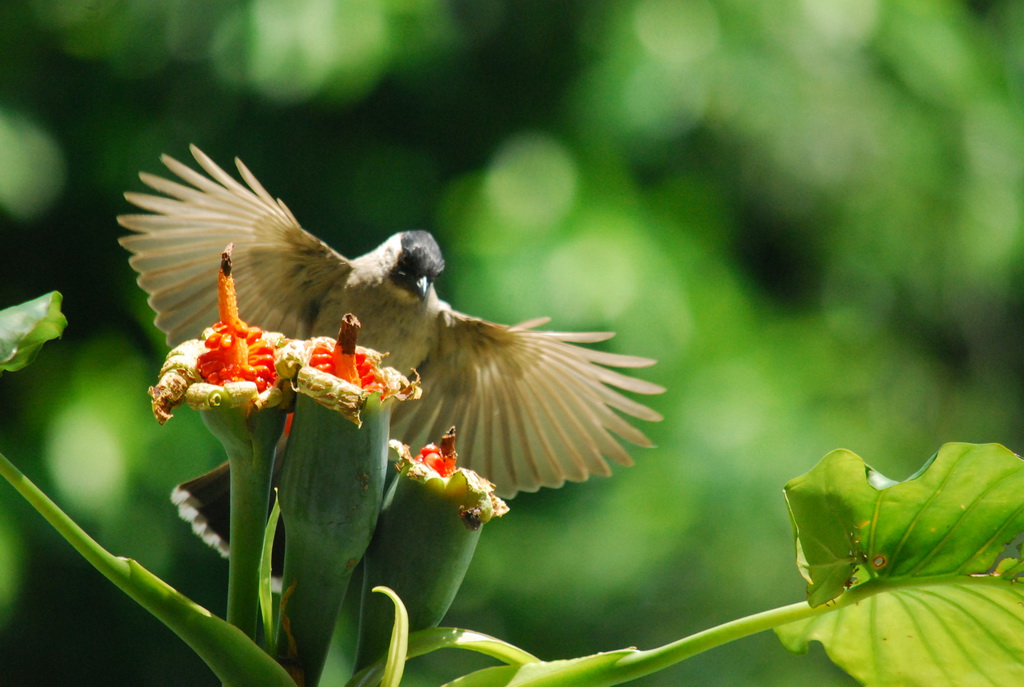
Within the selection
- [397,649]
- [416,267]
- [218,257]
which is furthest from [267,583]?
[416,267]

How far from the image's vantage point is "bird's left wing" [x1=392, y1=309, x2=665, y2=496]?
2.28 m

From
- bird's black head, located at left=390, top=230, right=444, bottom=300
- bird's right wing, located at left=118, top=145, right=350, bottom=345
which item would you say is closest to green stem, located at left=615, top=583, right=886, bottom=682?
bird's right wing, located at left=118, top=145, right=350, bottom=345

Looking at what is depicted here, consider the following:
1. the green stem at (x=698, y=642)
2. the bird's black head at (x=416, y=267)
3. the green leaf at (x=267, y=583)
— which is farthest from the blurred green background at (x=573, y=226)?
the green stem at (x=698, y=642)

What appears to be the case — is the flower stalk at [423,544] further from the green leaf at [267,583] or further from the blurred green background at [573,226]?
the blurred green background at [573,226]

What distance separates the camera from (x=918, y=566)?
1179 millimetres

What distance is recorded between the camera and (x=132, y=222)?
2.37 meters

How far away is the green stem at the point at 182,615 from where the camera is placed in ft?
3.14

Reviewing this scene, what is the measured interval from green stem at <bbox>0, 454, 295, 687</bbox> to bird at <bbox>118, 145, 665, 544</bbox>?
121 cm

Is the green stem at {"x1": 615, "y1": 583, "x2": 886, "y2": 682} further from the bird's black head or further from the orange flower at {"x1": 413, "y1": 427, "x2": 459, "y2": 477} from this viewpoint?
the bird's black head

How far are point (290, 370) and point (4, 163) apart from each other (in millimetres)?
3082

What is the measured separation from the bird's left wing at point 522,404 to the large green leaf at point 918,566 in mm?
985

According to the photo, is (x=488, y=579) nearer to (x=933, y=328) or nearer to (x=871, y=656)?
(x=933, y=328)

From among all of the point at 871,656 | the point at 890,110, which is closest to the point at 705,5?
the point at 890,110

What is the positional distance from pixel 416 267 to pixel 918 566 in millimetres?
1579
